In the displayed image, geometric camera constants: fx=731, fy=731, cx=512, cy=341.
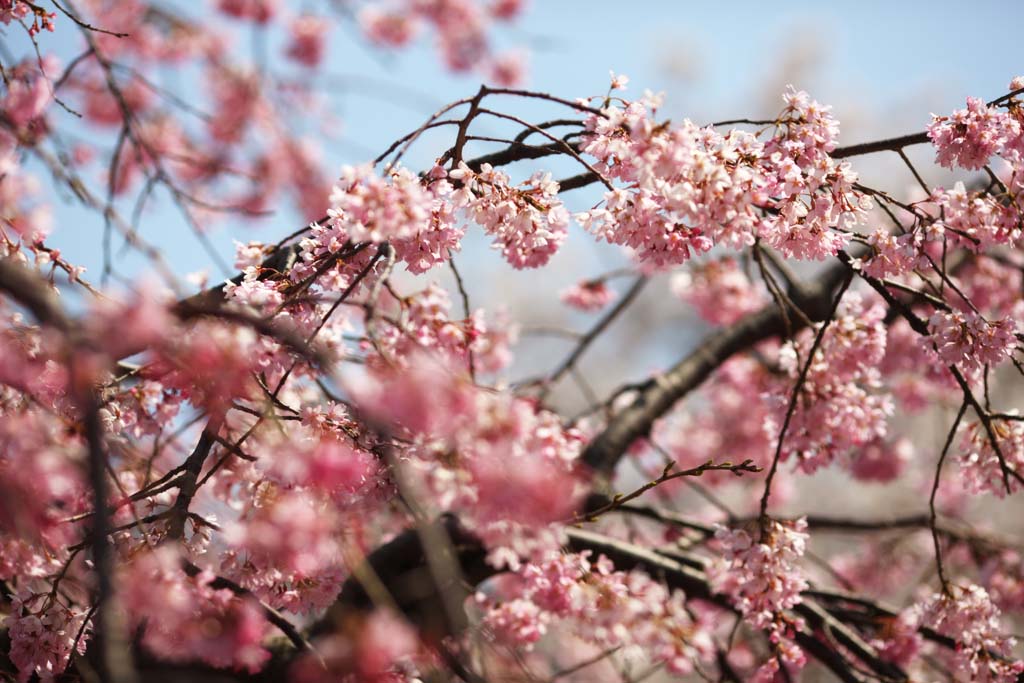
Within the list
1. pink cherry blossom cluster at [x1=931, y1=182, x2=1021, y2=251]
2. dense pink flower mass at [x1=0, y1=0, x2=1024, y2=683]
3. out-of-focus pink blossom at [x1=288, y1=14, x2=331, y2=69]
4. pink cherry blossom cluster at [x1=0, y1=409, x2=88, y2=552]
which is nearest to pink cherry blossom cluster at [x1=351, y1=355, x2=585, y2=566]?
dense pink flower mass at [x1=0, y1=0, x2=1024, y2=683]

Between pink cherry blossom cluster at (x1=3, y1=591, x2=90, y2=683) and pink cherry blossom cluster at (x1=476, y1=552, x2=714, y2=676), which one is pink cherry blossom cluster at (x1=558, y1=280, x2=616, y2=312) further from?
pink cherry blossom cluster at (x1=3, y1=591, x2=90, y2=683)

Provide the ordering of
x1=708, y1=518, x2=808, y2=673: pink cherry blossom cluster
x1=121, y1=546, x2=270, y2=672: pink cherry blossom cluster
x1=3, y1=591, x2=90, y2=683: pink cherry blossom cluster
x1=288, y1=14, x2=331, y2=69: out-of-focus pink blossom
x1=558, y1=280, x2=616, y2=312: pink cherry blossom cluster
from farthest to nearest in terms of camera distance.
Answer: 1. x1=288, y1=14, x2=331, y2=69: out-of-focus pink blossom
2. x1=558, y1=280, x2=616, y2=312: pink cherry blossom cluster
3. x1=708, y1=518, x2=808, y2=673: pink cherry blossom cluster
4. x1=3, y1=591, x2=90, y2=683: pink cherry blossom cluster
5. x1=121, y1=546, x2=270, y2=672: pink cherry blossom cluster

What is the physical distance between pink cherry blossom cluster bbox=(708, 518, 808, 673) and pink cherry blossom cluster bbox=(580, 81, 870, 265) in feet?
2.36

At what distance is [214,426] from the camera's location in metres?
1.47

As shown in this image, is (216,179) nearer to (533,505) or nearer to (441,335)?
(441,335)

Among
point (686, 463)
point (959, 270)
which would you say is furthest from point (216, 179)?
point (959, 270)

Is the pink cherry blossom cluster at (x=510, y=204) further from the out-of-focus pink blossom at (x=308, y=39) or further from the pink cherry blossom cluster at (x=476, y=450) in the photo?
the out-of-focus pink blossom at (x=308, y=39)

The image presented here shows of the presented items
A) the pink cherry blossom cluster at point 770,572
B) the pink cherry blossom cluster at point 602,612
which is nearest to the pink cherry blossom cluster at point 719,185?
the pink cherry blossom cluster at point 770,572

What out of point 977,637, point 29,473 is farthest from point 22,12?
point 977,637

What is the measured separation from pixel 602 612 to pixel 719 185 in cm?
124

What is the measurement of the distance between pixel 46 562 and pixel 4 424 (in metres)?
0.54

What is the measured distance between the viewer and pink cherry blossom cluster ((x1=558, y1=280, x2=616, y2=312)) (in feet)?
12.1

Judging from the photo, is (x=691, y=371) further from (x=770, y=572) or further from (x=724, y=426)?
(x=724, y=426)

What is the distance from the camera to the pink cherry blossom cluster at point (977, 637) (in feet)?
→ 6.26
